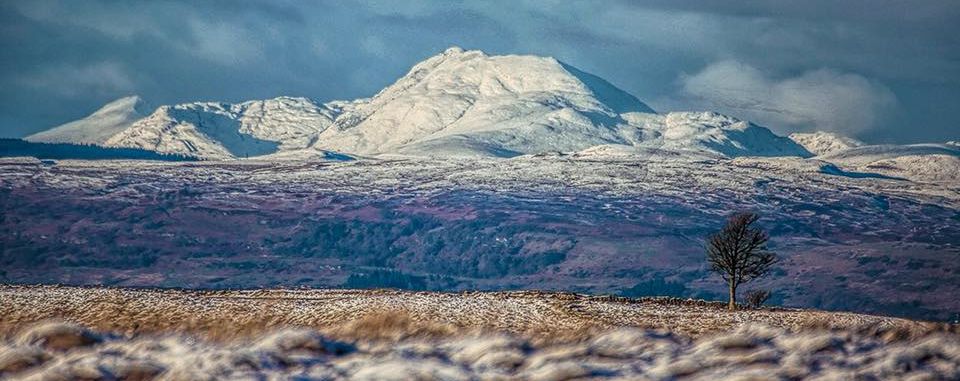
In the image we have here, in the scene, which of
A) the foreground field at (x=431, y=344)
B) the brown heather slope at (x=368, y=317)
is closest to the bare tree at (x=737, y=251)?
the brown heather slope at (x=368, y=317)

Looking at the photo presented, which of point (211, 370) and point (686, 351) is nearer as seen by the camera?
point (211, 370)

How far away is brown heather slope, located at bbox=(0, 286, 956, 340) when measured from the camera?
4122cm

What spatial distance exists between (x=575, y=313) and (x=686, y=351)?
31.5 feet

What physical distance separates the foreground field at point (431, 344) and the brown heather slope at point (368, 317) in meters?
0.10

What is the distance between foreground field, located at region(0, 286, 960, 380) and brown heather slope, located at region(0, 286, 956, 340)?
99mm

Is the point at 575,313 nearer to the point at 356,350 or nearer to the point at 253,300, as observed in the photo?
the point at 356,350

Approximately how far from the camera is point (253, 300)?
5028 centimetres

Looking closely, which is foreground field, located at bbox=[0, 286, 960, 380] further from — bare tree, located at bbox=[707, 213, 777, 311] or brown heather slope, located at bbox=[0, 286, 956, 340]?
bare tree, located at bbox=[707, 213, 777, 311]

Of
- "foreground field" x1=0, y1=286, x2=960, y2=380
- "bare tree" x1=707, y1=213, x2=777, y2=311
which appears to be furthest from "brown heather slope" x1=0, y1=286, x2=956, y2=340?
"bare tree" x1=707, y1=213, x2=777, y2=311

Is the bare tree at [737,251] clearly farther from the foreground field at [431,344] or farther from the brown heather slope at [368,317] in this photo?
the foreground field at [431,344]

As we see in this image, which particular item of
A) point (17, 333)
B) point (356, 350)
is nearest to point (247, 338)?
point (356, 350)

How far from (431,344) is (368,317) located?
13.6 feet

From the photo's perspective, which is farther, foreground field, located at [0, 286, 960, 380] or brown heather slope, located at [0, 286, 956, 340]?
brown heather slope, located at [0, 286, 956, 340]

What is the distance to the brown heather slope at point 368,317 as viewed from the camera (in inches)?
1623
